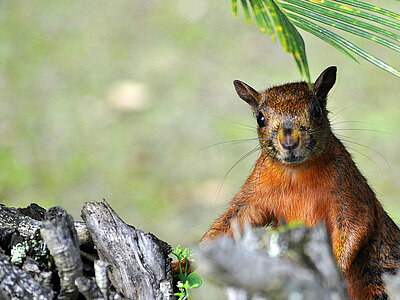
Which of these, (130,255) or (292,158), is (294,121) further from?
(130,255)

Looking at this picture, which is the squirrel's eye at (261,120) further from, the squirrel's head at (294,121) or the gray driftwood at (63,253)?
the gray driftwood at (63,253)

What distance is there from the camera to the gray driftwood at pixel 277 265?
3.05ft

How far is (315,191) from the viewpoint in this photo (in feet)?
6.07

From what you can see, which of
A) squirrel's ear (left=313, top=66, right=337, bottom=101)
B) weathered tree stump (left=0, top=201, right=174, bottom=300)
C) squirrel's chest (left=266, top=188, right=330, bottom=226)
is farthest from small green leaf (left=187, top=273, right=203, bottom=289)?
squirrel's ear (left=313, top=66, right=337, bottom=101)

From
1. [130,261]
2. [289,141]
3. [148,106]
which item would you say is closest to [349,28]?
[289,141]

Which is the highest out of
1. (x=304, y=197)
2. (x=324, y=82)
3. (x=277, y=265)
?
(x=324, y=82)

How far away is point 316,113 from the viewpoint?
182 centimetres

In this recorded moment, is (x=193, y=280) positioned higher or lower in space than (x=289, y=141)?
lower

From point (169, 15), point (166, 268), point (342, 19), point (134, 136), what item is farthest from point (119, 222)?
point (169, 15)

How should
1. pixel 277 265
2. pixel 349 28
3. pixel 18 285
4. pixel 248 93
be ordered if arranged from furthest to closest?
1. pixel 248 93
2. pixel 18 285
3. pixel 349 28
4. pixel 277 265

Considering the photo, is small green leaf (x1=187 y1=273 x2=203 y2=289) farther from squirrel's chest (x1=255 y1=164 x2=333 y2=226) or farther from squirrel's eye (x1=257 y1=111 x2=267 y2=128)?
squirrel's eye (x1=257 y1=111 x2=267 y2=128)

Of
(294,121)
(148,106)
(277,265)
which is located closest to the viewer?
(277,265)

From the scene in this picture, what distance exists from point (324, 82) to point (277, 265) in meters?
1.01

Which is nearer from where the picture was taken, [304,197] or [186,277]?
[186,277]
